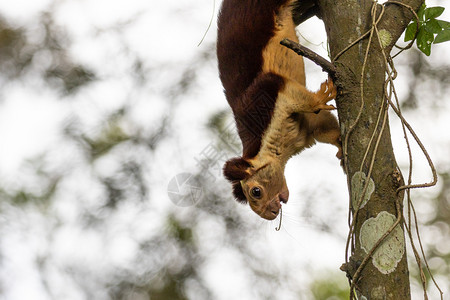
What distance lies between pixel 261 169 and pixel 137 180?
2279 mm

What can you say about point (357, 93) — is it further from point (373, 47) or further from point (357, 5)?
point (357, 5)

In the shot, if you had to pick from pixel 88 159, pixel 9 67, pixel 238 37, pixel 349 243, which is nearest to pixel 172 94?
pixel 88 159

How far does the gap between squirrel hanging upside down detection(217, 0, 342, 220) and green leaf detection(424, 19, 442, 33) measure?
620mm

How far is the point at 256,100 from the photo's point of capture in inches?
106

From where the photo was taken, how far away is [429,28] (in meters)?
2.37

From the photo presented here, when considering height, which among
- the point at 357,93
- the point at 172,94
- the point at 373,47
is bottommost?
the point at 357,93

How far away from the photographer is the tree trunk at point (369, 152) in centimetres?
187

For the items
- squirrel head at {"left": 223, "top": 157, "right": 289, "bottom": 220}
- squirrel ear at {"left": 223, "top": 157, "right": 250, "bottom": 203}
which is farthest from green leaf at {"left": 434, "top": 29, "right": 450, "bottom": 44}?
squirrel ear at {"left": 223, "top": 157, "right": 250, "bottom": 203}

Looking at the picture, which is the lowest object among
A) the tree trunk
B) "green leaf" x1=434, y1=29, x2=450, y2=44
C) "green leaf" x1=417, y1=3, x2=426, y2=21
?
the tree trunk

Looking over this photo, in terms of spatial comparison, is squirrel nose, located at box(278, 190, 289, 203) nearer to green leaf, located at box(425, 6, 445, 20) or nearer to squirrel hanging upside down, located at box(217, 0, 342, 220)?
squirrel hanging upside down, located at box(217, 0, 342, 220)

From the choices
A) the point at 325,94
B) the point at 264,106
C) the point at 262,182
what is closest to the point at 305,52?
the point at 325,94

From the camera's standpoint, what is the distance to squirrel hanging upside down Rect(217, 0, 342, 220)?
2715mm

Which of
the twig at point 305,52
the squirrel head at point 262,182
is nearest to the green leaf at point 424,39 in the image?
the twig at point 305,52

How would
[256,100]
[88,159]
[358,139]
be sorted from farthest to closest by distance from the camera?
[88,159], [256,100], [358,139]
